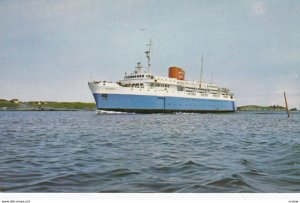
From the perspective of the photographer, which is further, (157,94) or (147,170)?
(157,94)

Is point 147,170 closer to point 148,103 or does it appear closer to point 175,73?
point 148,103

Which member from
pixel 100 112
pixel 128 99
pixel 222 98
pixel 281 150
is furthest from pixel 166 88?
pixel 281 150

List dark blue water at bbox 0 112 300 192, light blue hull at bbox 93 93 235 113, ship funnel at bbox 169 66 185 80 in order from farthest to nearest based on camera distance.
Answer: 1. ship funnel at bbox 169 66 185 80
2. light blue hull at bbox 93 93 235 113
3. dark blue water at bbox 0 112 300 192

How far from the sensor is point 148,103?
132 ft

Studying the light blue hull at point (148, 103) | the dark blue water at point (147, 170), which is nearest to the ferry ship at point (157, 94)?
the light blue hull at point (148, 103)

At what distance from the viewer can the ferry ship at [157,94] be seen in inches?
1497

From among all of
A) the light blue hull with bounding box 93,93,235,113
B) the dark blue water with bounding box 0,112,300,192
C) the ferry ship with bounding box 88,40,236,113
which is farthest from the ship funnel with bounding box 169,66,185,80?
the dark blue water with bounding box 0,112,300,192

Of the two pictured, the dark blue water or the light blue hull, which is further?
the light blue hull

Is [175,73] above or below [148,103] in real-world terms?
above

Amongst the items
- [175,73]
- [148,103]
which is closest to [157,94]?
[148,103]

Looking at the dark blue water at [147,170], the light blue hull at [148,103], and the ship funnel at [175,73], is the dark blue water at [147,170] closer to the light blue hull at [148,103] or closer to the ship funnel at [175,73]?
the light blue hull at [148,103]

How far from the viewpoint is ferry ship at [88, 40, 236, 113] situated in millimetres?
38031

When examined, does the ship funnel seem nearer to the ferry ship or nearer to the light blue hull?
the ferry ship

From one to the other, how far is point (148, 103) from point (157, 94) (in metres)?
2.18
